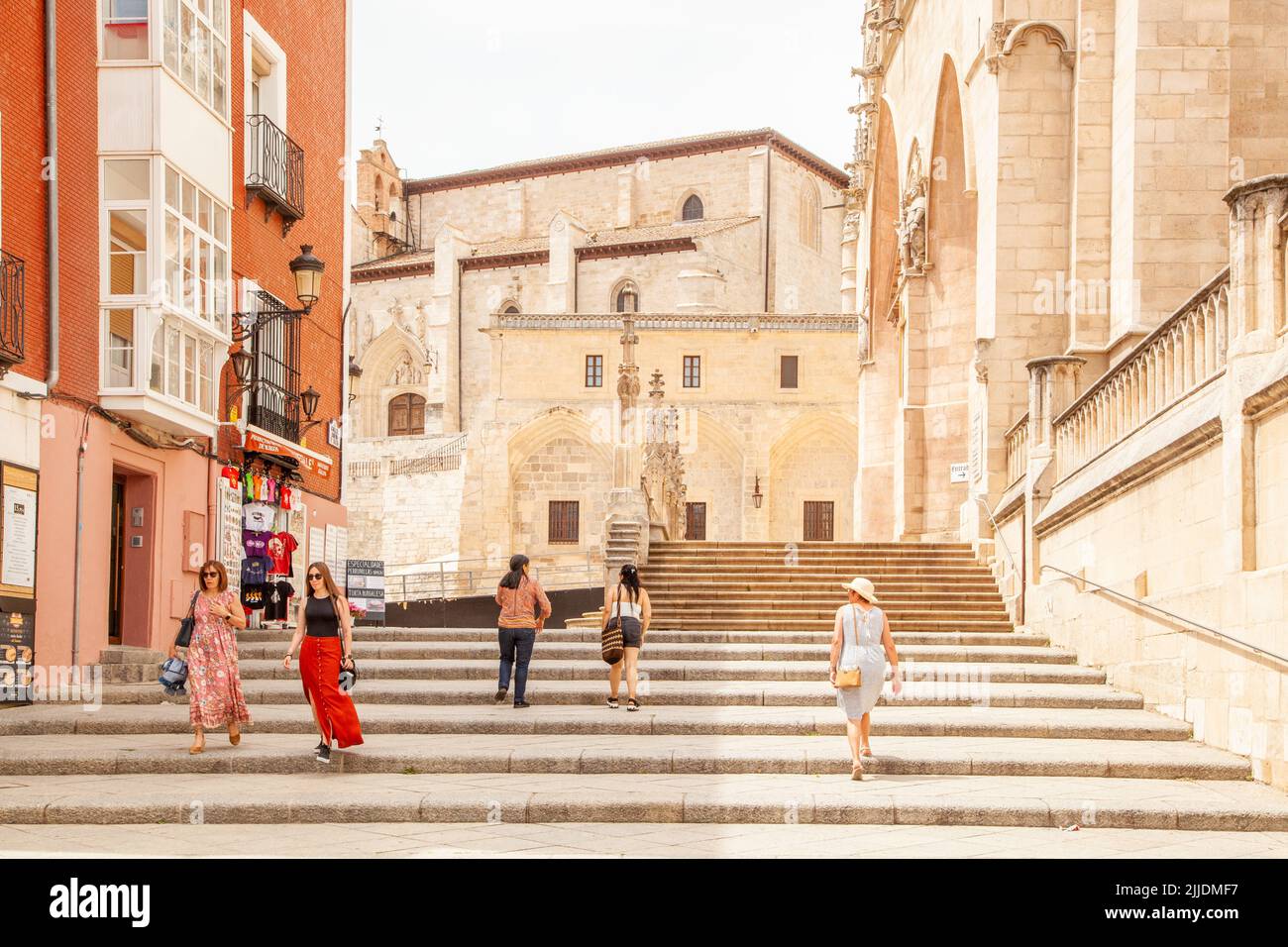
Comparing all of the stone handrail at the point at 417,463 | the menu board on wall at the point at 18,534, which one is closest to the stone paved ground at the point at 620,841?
the menu board on wall at the point at 18,534

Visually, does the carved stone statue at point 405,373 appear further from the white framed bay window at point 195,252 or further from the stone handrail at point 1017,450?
the white framed bay window at point 195,252

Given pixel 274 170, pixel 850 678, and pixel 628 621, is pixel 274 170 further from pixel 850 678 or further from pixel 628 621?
pixel 850 678

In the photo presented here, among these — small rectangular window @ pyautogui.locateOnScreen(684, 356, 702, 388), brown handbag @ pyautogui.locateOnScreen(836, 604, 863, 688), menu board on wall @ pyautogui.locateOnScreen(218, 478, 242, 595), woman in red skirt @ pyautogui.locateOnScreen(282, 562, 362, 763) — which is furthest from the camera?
small rectangular window @ pyautogui.locateOnScreen(684, 356, 702, 388)

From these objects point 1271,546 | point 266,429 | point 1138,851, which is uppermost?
point 266,429

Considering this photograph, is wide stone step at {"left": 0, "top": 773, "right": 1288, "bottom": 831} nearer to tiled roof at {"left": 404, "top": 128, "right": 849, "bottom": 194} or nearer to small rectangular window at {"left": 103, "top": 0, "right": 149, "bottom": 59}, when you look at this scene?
small rectangular window at {"left": 103, "top": 0, "right": 149, "bottom": 59}

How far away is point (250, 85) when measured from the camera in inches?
776

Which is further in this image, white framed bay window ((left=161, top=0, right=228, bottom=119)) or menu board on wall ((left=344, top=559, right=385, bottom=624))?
menu board on wall ((left=344, top=559, right=385, bottom=624))

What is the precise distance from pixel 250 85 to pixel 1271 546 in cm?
1457

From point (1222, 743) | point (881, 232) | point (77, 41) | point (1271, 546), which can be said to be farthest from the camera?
point (881, 232)

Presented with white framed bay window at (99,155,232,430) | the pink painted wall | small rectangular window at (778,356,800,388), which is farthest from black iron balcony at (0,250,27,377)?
small rectangular window at (778,356,800,388)

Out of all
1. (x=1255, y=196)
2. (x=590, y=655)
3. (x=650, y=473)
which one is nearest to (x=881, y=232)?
(x=650, y=473)

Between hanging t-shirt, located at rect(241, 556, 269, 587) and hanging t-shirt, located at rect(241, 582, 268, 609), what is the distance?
0.05 meters

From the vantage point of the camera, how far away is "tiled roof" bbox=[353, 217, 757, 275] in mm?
61781

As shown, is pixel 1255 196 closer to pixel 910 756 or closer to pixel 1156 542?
pixel 1156 542
